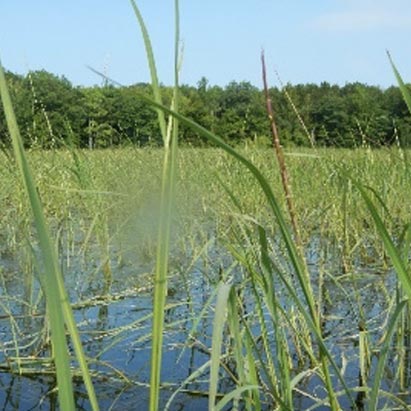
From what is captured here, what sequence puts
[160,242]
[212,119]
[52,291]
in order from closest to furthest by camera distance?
[52,291], [160,242], [212,119]

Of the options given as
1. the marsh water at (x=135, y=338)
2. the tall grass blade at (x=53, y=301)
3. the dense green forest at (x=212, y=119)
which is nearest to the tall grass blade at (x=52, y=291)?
the tall grass blade at (x=53, y=301)

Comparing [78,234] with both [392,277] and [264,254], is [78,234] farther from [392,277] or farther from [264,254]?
[264,254]

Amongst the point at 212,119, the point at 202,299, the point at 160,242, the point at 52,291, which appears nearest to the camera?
the point at 52,291

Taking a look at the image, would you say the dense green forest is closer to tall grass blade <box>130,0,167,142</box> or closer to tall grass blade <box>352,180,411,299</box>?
tall grass blade <box>130,0,167,142</box>

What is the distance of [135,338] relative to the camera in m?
1.89

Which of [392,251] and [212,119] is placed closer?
[392,251]

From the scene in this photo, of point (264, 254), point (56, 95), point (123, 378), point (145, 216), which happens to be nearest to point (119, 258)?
point (145, 216)

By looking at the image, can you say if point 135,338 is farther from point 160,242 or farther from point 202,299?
point 160,242

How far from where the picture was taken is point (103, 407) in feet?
4.69

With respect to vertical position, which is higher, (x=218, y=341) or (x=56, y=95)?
(x=56, y=95)

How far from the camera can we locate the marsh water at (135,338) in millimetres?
1467

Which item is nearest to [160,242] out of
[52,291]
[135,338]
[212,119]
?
[52,291]

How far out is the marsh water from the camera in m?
1.47

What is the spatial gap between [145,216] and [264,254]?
2418mm
